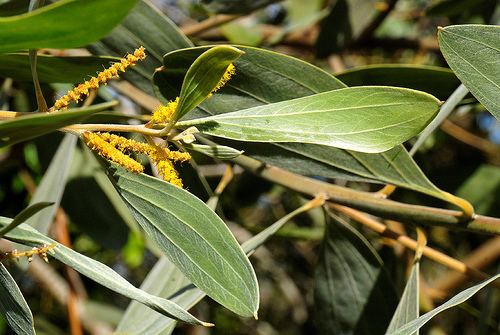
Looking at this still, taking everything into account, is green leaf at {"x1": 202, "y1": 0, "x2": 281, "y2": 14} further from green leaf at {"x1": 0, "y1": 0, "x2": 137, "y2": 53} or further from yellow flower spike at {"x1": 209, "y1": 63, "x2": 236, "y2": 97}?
green leaf at {"x1": 0, "y1": 0, "x2": 137, "y2": 53}

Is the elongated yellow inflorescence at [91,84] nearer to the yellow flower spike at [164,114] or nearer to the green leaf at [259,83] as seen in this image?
the yellow flower spike at [164,114]

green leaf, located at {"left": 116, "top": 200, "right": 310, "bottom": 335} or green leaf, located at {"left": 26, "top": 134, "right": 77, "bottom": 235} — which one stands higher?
green leaf, located at {"left": 26, "top": 134, "right": 77, "bottom": 235}

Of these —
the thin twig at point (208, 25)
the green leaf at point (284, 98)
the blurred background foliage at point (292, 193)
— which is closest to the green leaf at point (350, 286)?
the blurred background foliage at point (292, 193)

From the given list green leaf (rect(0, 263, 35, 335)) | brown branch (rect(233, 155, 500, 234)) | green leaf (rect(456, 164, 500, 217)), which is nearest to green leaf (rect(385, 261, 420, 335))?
brown branch (rect(233, 155, 500, 234))

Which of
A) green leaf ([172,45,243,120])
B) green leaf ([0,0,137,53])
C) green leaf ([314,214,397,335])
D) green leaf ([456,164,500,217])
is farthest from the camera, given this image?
green leaf ([456,164,500,217])

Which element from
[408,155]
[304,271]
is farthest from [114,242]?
[304,271]

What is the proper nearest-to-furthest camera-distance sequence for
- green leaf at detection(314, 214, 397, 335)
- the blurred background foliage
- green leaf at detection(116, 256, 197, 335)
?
1. green leaf at detection(116, 256, 197, 335)
2. green leaf at detection(314, 214, 397, 335)
3. the blurred background foliage
